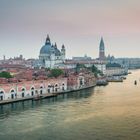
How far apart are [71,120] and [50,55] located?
4977 centimetres

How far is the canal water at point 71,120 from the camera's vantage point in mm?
16297

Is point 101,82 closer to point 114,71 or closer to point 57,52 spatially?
point 57,52

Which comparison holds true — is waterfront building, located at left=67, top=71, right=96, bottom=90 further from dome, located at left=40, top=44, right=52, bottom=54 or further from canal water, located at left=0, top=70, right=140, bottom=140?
dome, located at left=40, top=44, right=52, bottom=54

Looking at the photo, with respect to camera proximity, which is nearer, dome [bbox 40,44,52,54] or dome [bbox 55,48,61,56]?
dome [bbox 40,44,52,54]

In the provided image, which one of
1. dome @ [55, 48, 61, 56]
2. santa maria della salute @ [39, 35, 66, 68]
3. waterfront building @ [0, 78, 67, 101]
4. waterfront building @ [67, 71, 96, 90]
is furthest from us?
dome @ [55, 48, 61, 56]

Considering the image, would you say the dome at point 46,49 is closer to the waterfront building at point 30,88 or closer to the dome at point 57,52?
the dome at point 57,52

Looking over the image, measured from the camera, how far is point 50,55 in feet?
226

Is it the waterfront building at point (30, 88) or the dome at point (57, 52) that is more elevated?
the dome at point (57, 52)

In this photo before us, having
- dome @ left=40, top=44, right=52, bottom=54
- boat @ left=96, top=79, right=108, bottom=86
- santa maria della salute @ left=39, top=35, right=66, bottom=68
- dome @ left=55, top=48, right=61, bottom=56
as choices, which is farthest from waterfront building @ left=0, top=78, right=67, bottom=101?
dome @ left=55, top=48, right=61, bottom=56

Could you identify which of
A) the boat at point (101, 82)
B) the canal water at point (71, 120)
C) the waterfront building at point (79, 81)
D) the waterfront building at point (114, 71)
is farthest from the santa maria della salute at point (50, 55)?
the canal water at point (71, 120)

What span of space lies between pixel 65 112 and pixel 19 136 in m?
6.14

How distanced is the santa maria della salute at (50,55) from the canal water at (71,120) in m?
42.2

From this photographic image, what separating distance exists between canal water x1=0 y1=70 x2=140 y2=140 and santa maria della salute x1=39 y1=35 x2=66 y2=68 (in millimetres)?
42160

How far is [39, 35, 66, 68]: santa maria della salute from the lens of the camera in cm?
6912
